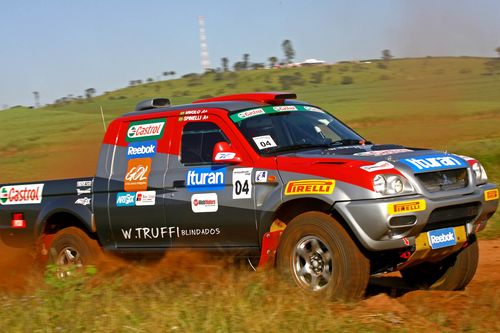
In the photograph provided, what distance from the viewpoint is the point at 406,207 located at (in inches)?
238

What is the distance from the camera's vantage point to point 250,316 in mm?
5422

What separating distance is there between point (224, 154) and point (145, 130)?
127cm

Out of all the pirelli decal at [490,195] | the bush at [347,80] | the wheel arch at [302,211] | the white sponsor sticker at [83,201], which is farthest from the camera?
the bush at [347,80]

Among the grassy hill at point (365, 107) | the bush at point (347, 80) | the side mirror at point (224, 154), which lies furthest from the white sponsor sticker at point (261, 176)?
the bush at point (347, 80)

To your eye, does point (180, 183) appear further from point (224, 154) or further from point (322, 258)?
point (322, 258)

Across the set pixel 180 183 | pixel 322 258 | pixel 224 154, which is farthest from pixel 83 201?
pixel 322 258

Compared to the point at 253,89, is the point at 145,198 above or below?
below

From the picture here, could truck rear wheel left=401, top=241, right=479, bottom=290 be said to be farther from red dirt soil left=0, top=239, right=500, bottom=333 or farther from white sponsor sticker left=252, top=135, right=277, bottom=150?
white sponsor sticker left=252, top=135, right=277, bottom=150

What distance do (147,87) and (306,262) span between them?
5250cm

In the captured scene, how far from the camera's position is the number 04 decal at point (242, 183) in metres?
6.84

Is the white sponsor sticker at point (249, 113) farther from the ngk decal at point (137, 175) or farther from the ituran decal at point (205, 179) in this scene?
the ngk decal at point (137, 175)

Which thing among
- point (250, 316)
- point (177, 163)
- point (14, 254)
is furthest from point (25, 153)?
point (250, 316)

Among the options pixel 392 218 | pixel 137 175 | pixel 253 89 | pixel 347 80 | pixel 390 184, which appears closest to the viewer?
pixel 392 218

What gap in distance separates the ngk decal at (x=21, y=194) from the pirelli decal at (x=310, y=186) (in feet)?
10.6
